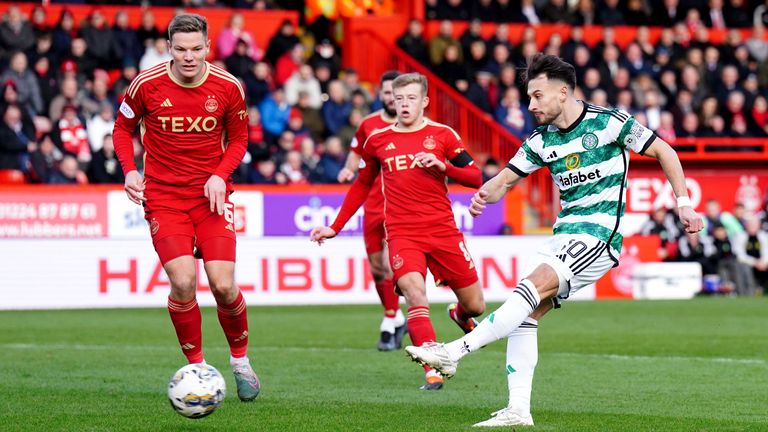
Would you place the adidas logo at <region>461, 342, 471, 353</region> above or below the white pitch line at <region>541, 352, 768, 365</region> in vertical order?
above

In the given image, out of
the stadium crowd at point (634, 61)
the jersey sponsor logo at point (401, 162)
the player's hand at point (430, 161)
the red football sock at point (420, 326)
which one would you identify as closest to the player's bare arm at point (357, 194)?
the jersey sponsor logo at point (401, 162)

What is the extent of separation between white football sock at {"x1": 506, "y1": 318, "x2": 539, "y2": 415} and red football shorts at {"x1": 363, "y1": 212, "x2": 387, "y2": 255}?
490 centimetres

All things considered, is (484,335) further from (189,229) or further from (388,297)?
(388,297)

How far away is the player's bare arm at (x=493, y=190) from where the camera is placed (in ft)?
26.6

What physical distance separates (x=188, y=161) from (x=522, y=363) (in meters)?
2.66

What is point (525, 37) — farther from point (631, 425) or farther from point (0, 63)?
point (631, 425)

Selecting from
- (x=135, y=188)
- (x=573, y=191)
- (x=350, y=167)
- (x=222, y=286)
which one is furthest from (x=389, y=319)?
(x=573, y=191)

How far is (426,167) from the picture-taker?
33.7 feet

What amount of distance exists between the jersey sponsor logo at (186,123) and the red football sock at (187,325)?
112 cm

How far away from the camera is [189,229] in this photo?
8859mm

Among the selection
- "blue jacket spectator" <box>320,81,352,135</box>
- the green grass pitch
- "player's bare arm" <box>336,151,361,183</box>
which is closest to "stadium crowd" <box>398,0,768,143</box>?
"blue jacket spectator" <box>320,81,352,135</box>

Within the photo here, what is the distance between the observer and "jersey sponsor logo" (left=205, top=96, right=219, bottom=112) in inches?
349

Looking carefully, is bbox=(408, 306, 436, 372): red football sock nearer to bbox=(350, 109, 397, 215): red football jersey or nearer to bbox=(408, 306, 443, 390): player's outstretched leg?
bbox=(408, 306, 443, 390): player's outstretched leg

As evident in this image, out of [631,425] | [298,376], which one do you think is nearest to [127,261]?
[298,376]
